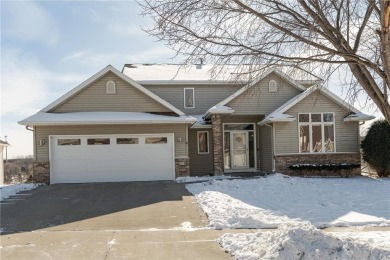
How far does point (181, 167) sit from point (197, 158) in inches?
122

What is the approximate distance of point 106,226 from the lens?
853cm

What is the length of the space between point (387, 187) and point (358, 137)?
16.1ft

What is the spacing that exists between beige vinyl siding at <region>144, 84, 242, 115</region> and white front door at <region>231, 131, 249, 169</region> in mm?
2182

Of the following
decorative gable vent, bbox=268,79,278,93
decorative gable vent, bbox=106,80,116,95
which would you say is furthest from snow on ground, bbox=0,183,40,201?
decorative gable vent, bbox=268,79,278,93

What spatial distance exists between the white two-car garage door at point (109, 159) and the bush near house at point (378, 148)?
9.36 metres

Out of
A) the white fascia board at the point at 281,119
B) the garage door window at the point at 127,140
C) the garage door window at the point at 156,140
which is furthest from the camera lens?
the white fascia board at the point at 281,119

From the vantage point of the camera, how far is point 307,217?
913cm

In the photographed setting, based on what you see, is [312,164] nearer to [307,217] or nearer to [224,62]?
[307,217]

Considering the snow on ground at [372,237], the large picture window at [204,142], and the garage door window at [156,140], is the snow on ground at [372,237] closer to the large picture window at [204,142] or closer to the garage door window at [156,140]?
the garage door window at [156,140]

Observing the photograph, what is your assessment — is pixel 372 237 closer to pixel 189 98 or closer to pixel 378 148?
pixel 378 148

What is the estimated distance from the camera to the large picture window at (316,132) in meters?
18.5

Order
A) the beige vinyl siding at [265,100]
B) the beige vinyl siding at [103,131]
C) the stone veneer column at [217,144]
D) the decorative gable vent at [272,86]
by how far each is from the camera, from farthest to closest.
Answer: the decorative gable vent at [272,86] < the beige vinyl siding at [265,100] < the stone veneer column at [217,144] < the beige vinyl siding at [103,131]

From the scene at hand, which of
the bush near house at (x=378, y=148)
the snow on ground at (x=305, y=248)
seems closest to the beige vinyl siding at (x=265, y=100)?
the bush near house at (x=378, y=148)

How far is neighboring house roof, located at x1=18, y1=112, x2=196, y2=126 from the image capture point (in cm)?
1634
